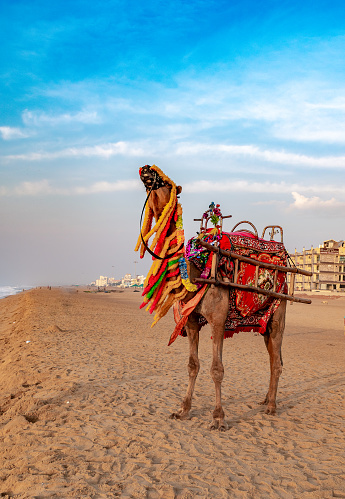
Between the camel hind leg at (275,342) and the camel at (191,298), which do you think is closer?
the camel at (191,298)

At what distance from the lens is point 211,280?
582cm

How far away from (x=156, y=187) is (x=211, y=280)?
166 centimetres

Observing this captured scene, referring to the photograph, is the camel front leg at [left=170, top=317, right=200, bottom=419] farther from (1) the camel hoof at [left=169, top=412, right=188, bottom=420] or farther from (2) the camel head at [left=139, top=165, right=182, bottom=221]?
A: (2) the camel head at [left=139, top=165, right=182, bottom=221]

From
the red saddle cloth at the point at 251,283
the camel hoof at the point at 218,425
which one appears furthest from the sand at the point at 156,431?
the red saddle cloth at the point at 251,283

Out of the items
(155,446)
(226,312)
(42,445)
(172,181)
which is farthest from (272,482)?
(172,181)

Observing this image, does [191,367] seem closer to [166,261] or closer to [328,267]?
[166,261]

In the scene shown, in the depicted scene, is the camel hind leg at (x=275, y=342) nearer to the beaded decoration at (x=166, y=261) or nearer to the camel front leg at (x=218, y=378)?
the camel front leg at (x=218, y=378)

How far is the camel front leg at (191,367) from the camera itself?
241 inches

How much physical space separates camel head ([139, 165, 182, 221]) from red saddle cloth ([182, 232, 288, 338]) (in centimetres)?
123

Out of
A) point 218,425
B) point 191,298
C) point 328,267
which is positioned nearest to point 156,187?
point 191,298

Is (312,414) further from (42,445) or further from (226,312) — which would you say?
(42,445)

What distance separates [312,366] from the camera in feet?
37.6

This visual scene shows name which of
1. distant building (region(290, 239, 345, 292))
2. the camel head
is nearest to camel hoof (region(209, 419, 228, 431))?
the camel head

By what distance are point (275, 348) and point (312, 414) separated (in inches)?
→ 52.8
